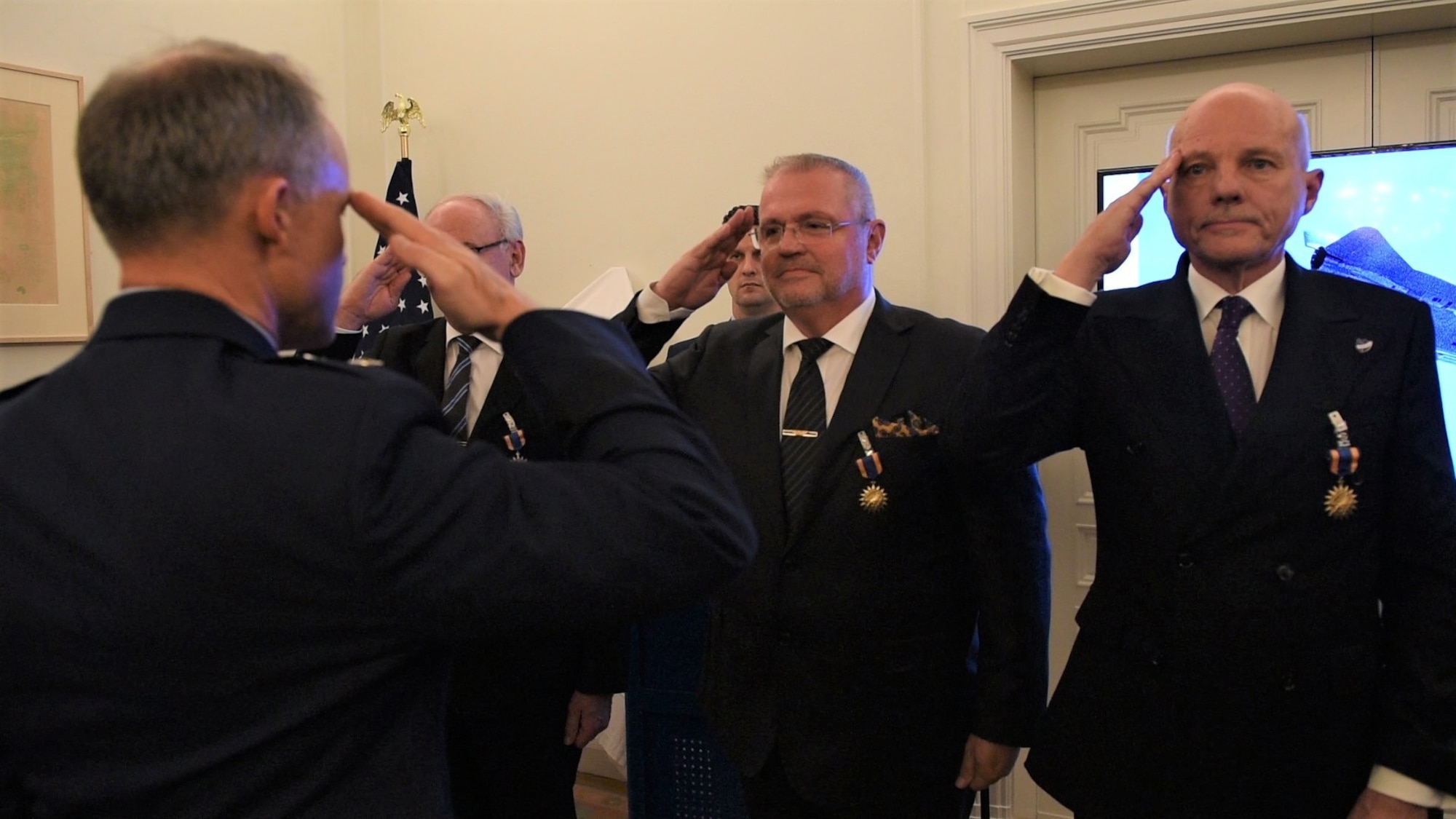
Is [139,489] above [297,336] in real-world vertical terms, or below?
below

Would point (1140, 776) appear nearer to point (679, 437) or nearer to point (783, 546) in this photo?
point (783, 546)

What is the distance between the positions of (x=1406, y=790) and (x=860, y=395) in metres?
0.99

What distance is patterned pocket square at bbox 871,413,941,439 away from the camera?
1815 millimetres

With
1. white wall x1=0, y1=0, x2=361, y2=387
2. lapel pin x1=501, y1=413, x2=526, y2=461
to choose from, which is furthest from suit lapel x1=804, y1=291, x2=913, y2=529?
white wall x1=0, y1=0, x2=361, y2=387

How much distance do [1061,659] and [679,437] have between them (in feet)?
8.28

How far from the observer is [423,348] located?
241cm

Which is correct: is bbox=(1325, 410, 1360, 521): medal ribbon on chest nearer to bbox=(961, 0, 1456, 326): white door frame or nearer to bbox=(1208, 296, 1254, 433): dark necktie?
bbox=(1208, 296, 1254, 433): dark necktie

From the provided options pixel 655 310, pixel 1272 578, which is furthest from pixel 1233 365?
pixel 655 310

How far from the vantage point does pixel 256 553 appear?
0.80 metres

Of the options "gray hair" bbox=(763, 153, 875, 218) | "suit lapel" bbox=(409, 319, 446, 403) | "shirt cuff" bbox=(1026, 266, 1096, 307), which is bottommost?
"suit lapel" bbox=(409, 319, 446, 403)

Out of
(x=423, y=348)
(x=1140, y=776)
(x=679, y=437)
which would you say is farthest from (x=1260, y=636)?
(x=423, y=348)

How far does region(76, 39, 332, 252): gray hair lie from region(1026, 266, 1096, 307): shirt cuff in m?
1.09

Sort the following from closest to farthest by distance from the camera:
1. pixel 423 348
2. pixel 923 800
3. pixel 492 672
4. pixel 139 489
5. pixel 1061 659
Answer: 1. pixel 139 489
2. pixel 923 800
3. pixel 492 672
4. pixel 423 348
5. pixel 1061 659

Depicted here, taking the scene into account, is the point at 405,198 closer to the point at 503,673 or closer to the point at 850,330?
the point at 503,673
